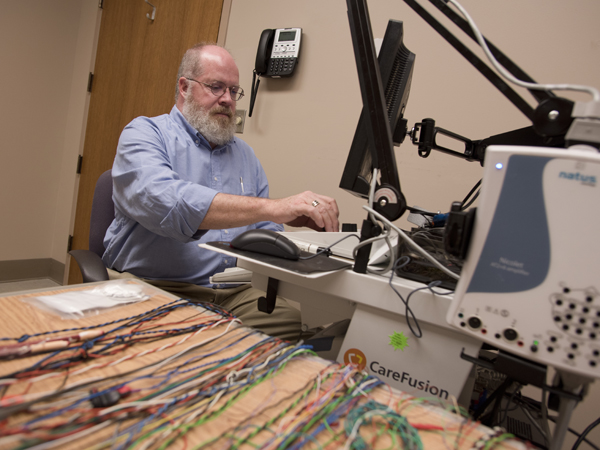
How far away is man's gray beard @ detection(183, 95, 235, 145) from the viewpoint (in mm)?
1423

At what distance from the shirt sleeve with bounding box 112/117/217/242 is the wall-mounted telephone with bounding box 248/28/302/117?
3.01ft

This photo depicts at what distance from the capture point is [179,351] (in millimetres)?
500

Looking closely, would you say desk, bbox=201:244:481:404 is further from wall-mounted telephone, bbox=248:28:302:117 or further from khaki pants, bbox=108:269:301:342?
wall-mounted telephone, bbox=248:28:302:117

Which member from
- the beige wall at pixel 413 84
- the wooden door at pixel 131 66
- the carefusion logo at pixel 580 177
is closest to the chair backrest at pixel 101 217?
the beige wall at pixel 413 84

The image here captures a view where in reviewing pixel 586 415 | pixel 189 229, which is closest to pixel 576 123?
pixel 189 229

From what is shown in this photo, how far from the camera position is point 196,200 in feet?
3.10

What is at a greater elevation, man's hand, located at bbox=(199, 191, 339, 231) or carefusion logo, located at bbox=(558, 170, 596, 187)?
carefusion logo, located at bbox=(558, 170, 596, 187)

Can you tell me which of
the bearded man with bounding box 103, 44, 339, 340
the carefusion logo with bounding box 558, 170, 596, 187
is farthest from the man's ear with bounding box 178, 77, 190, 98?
the carefusion logo with bounding box 558, 170, 596, 187

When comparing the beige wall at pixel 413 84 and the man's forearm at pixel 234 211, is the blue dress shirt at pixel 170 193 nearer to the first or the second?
the man's forearm at pixel 234 211

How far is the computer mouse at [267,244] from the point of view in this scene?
68 cm

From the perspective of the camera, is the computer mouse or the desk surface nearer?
the desk surface

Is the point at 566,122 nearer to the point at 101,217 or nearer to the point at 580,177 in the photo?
the point at 580,177

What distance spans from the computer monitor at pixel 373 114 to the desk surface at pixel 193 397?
30 centimetres

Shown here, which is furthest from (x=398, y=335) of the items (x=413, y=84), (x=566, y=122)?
(x=413, y=84)
